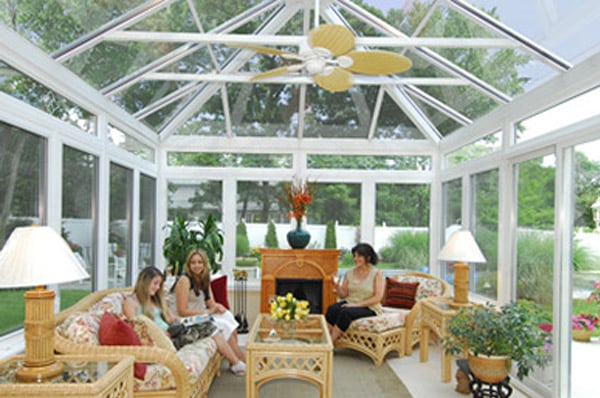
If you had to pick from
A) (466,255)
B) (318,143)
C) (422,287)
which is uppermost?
(318,143)

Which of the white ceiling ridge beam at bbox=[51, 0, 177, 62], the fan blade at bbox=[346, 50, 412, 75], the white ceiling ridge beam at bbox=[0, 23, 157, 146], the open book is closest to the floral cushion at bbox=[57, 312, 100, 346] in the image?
the open book

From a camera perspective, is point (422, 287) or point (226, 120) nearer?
point (422, 287)

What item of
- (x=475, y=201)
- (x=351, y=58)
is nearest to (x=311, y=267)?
(x=475, y=201)

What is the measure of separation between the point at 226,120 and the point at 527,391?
4.89m

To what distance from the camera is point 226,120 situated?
6773 millimetres

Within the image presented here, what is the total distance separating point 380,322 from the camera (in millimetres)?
5148

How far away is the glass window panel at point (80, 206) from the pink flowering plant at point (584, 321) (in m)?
4.22

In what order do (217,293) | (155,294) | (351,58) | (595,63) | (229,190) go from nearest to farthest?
(351,58), (595,63), (155,294), (217,293), (229,190)

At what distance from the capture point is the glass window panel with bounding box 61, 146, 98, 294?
4121 mm

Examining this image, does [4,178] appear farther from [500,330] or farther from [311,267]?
[311,267]

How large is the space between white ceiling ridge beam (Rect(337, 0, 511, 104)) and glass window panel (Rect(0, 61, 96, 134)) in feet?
8.90

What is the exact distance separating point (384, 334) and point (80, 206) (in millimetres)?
3310

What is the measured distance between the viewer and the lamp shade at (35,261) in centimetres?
220

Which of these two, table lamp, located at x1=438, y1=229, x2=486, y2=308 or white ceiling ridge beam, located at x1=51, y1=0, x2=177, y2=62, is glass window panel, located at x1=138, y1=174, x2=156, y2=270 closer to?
white ceiling ridge beam, located at x1=51, y1=0, x2=177, y2=62
